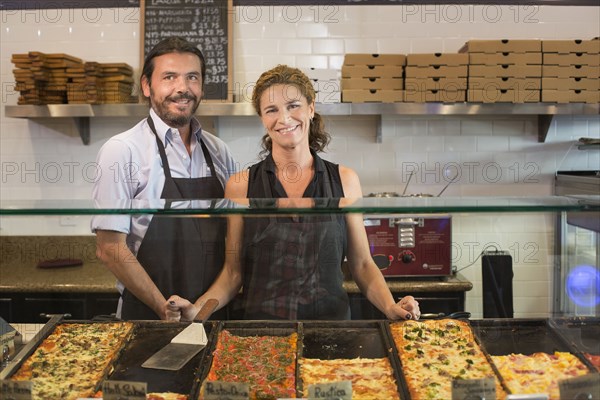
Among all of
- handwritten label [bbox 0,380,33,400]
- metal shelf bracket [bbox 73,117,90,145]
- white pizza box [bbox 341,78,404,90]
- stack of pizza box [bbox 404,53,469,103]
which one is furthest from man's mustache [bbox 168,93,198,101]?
metal shelf bracket [bbox 73,117,90,145]

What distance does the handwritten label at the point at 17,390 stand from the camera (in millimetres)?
1444

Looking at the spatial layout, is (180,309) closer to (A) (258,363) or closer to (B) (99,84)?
(A) (258,363)

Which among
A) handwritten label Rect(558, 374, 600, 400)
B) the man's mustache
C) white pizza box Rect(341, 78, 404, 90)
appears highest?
white pizza box Rect(341, 78, 404, 90)

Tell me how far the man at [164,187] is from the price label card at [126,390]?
1.20 feet

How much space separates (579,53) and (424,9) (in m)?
1.05

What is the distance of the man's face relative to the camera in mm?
2566

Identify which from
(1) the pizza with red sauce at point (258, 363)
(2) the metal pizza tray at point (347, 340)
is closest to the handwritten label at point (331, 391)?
(1) the pizza with red sauce at point (258, 363)

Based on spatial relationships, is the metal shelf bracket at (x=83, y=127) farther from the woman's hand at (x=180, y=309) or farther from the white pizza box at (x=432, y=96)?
the woman's hand at (x=180, y=309)

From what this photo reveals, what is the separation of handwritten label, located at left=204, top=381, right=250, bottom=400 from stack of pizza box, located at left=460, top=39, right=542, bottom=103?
3156mm

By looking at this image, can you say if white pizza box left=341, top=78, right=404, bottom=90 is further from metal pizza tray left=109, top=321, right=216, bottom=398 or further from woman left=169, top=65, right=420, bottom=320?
metal pizza tray left=109, top=321, right=216, bottom=398

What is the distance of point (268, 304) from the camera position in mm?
1781

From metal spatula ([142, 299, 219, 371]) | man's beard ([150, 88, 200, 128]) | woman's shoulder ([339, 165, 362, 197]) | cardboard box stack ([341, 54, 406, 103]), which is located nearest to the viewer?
metal spatula ([142, 299, 219, 371])

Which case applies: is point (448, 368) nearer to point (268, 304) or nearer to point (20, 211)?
point (268, 304)

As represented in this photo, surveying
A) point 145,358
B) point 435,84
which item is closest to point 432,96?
point 435,84
